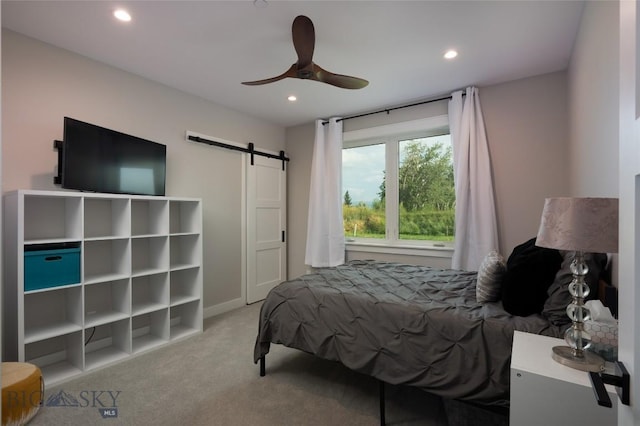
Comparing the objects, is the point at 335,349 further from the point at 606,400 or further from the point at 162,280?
the point at 162,280

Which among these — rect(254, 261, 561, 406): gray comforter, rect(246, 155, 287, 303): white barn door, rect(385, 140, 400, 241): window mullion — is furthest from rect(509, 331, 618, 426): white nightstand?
rect(246, 155, 287, 303): white barn door

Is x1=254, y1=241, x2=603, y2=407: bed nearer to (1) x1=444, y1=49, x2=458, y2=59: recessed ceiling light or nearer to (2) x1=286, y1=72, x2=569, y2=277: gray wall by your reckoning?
(2) x1=286, y1=72, x2=569, y2=277: gray wall

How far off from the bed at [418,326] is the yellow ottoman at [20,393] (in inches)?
54.7

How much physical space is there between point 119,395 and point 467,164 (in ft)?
12.4

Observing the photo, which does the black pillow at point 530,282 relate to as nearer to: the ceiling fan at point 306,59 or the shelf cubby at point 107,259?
the ceiling fan at point 306,59

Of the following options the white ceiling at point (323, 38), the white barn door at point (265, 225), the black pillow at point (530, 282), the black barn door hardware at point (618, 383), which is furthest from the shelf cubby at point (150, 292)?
the black barn door hardware at point (618, 383)

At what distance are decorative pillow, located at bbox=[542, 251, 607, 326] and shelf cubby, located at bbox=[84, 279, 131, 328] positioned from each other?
3162mm

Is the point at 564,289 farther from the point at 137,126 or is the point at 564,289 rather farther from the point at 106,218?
the point at 137,126

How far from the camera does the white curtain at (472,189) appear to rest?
10.8 feet

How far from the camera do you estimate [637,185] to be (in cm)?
61

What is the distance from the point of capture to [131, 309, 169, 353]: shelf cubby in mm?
2992

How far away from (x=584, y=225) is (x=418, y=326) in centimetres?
102

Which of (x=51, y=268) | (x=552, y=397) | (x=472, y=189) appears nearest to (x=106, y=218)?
(x=51, y=268)

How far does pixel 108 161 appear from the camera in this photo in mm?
2719
